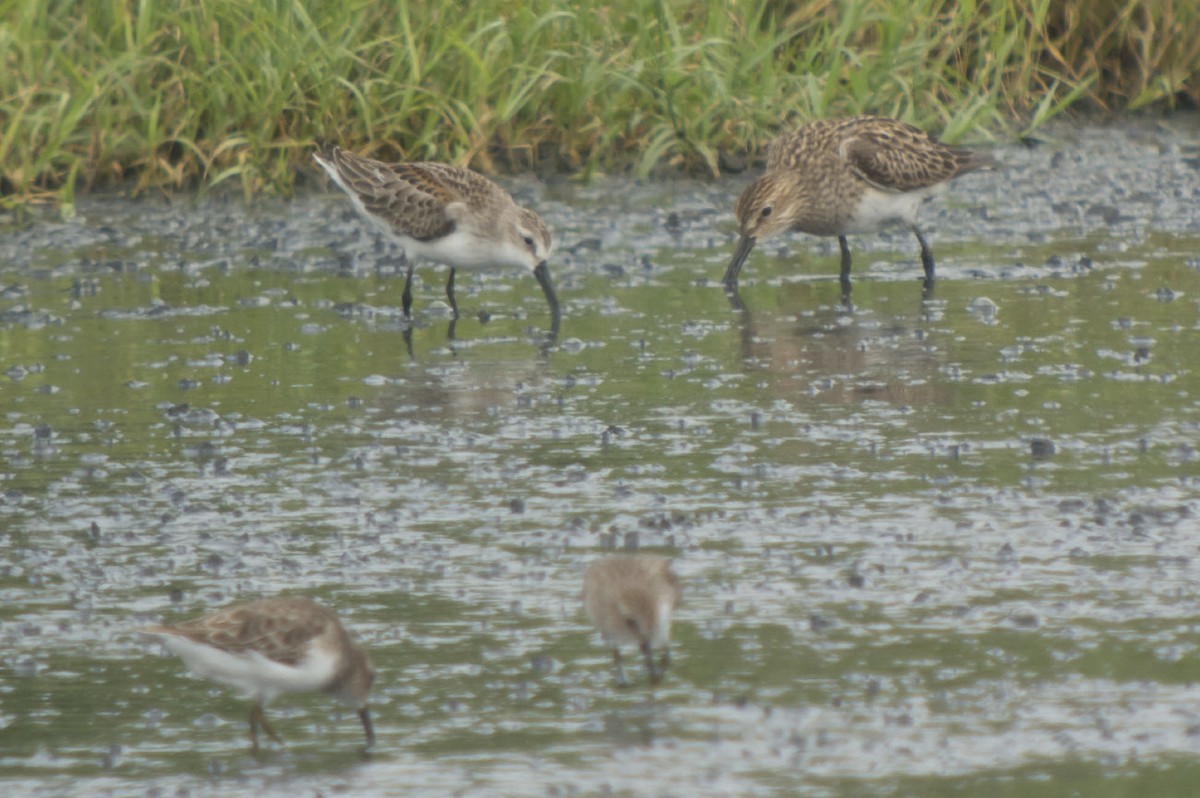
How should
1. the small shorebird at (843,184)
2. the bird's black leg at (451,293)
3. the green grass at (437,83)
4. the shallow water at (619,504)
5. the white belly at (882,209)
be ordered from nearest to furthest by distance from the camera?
the shallow water at (619,504)
the bird's black leg at (451,293)
the small shorebird at (843,184)
the white belly at (882,209)
the green grass at (437,83)

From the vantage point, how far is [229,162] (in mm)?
14930

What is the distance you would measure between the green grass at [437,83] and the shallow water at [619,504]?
892 millimetres

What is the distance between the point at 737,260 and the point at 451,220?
167 centimetres

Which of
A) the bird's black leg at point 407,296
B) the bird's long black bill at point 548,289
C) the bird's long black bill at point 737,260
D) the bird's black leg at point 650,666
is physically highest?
the bird's black leg at point 650,666

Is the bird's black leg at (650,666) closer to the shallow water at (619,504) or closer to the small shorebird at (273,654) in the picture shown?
the shallow water at (619,504)

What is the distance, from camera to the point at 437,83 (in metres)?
15.1

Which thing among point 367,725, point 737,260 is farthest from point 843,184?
point 367,725

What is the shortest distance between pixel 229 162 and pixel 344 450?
6414 millimetres

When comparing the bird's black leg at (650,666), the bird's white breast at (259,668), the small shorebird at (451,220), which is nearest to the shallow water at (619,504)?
the bird's black leg at (650,666)

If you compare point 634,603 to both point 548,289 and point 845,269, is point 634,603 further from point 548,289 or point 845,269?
point 845,269

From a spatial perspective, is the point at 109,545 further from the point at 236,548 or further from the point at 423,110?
the point at 423,110

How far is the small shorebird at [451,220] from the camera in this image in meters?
12.0

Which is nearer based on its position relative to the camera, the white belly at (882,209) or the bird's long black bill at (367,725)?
the bird's long black bill at (367,725)

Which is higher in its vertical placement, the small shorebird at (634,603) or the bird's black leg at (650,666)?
the small shorebird at (634,603)
